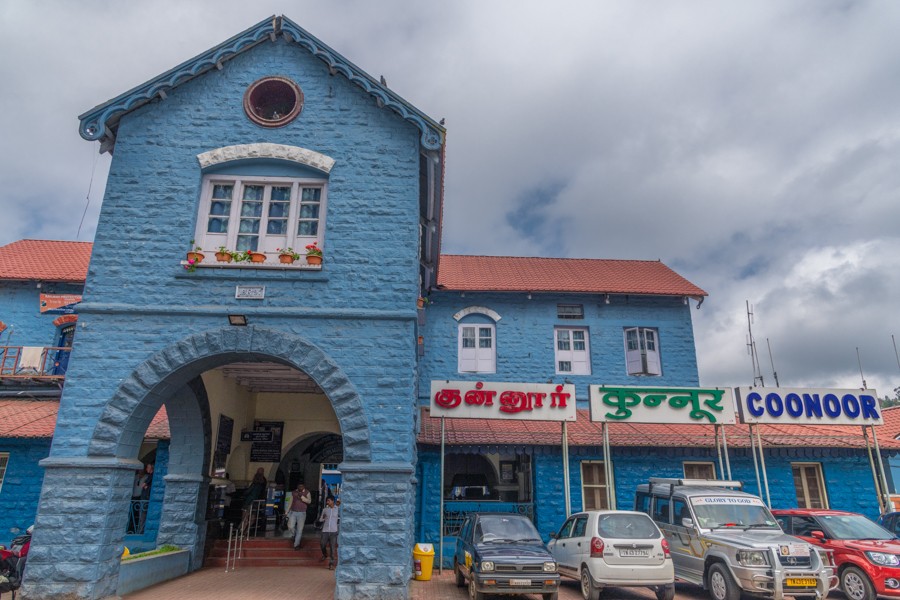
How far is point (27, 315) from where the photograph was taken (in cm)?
1856

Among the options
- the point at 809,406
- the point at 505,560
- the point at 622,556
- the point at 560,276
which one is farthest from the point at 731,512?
the point at 560,276

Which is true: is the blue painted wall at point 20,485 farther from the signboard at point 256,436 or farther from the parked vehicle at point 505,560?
the parked vehicle at point 505,560

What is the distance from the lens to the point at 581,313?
20.2 metres

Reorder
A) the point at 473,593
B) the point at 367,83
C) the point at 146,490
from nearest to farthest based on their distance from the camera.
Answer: the point at 473,593 → the point at 367,83 → the point at 146,490

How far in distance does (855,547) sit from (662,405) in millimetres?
5034

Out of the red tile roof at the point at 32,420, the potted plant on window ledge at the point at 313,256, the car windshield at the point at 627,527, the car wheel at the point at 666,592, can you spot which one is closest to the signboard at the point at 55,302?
the red tile roof at the point at 32,420

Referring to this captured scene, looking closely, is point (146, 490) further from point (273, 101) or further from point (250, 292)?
point (273, 101)

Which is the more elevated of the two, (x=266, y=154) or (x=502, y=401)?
(x=266, y=154)

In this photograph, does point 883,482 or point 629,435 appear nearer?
point 883,482

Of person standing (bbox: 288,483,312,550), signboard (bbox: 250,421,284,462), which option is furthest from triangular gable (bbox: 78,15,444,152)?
signboard (bbox: 250,421,284,462)

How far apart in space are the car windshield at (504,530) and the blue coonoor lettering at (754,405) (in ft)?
23.6

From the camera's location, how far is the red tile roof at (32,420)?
592 inches

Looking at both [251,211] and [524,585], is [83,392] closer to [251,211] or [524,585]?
[251,211]

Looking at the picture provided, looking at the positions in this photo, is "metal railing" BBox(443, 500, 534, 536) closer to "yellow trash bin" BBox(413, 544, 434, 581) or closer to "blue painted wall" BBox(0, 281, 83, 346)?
"yellow trash bin" BBox(413, 544, 434, 581)
